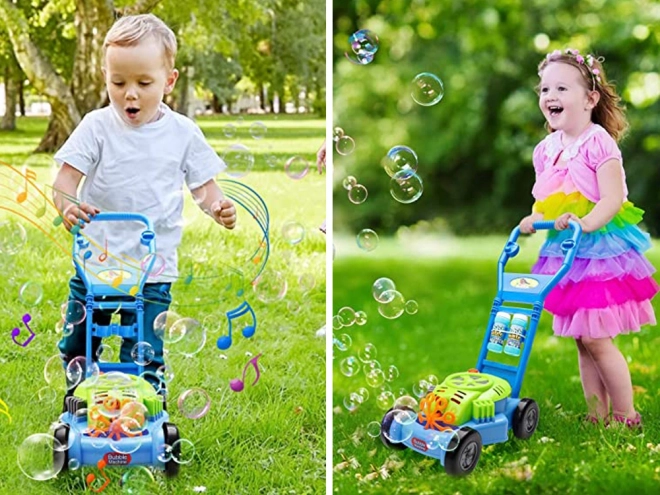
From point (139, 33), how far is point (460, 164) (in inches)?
289

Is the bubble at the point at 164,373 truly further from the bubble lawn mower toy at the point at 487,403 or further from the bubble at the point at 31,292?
the bubble lawn mower toy at the point at 487,403

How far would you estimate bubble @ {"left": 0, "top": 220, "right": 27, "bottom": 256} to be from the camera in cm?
328

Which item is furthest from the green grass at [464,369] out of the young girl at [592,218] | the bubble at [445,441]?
the young girl at [592,218]

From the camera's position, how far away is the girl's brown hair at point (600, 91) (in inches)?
133

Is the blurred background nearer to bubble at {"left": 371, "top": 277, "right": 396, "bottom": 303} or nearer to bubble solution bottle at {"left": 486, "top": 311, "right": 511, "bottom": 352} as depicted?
bubble at {"left": 371, "top": 277, "right": 396, "bottom": 303}

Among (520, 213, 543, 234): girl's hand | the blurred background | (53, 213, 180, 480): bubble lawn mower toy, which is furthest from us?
the blurred background

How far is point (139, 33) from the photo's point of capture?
309 cm

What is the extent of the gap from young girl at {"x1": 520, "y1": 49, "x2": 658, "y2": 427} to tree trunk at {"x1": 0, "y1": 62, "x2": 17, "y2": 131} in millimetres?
4049

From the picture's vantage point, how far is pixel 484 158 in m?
9.95

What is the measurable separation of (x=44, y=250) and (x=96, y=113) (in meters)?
2.11

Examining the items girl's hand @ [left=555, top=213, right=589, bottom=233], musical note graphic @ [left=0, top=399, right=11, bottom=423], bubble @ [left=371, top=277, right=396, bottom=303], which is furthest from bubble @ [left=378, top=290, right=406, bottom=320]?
musical note graphic @ [left=0, top=399, right=11, bottom=423]

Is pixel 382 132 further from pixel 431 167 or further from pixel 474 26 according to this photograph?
pixel 474 26

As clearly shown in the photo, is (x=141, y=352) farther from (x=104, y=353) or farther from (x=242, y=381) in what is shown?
(x=242, y=381)

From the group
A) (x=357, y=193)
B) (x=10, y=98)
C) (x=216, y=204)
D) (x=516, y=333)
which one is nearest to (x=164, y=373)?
(x=216, y=204)
